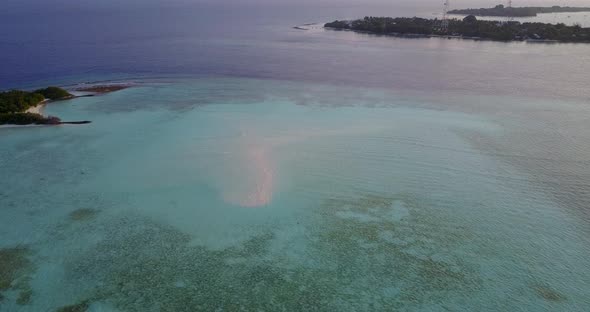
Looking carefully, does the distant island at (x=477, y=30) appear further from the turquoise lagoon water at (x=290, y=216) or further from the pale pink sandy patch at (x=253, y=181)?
the pale pink sandy patch at (x=253, y=181)

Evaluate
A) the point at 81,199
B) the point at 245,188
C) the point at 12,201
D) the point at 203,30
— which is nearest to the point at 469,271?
the point at 245,188

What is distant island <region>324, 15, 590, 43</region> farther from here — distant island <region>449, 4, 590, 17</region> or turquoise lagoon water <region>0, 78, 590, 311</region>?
turquoise lagoon water <region>0, 78, 590, 311</region>

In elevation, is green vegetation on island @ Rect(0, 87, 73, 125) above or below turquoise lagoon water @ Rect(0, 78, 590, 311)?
above

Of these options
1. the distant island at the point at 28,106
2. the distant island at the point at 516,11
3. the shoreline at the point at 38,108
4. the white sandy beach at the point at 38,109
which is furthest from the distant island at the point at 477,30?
the white sandy beach at the point at 38,109

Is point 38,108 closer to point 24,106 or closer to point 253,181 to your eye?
point 24,106

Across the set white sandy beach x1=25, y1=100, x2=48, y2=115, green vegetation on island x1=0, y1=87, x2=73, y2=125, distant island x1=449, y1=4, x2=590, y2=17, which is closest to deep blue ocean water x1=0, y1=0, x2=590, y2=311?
white sandy beach x1=25, y1=100, x2=48, y2=115
